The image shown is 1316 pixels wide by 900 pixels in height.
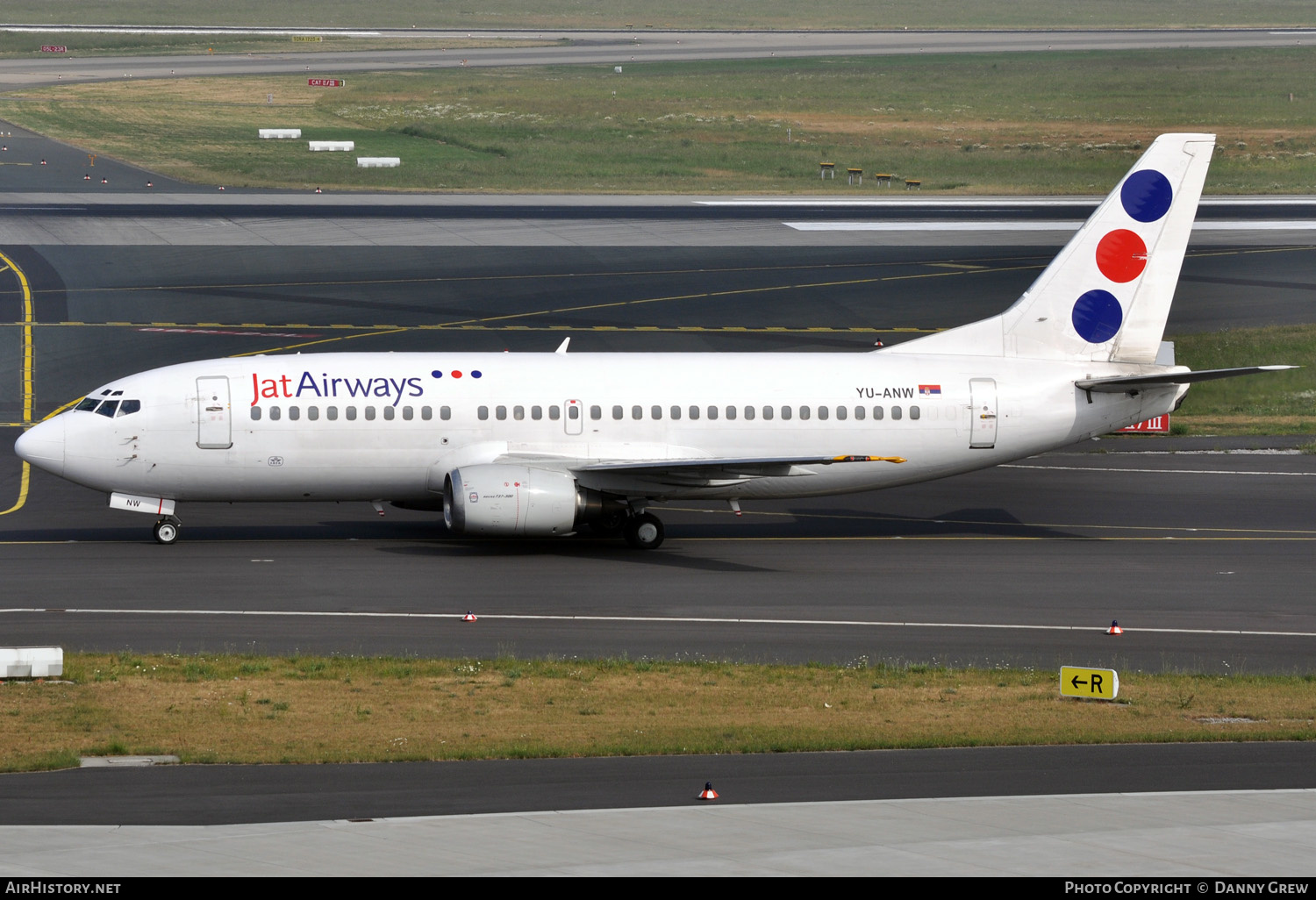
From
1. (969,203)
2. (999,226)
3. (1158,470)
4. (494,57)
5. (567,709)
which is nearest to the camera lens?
(567,709)

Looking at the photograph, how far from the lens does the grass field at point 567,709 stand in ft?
79.5

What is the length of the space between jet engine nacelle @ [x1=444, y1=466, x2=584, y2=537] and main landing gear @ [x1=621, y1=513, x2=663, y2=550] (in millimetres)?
2187

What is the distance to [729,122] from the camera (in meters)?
132

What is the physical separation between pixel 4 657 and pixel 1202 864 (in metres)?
20.0

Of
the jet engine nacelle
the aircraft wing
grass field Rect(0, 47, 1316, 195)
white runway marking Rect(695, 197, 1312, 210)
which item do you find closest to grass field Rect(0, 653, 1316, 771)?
the jet engine nacelle

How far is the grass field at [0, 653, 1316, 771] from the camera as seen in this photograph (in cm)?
2422

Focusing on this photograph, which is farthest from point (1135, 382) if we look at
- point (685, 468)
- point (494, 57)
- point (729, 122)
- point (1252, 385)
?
point (494, 57)

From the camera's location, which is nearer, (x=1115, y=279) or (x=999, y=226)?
(x=1115, y=279)

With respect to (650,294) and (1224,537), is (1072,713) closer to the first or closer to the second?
(1224,537)

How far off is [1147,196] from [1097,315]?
11.2ft

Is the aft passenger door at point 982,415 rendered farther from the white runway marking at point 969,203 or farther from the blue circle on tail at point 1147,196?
the white runway marking at point 969,203

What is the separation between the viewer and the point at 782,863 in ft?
56.7

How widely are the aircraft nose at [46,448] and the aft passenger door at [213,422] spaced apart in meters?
3.35

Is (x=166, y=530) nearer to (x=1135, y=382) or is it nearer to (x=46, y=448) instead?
(x=46, y=448)
